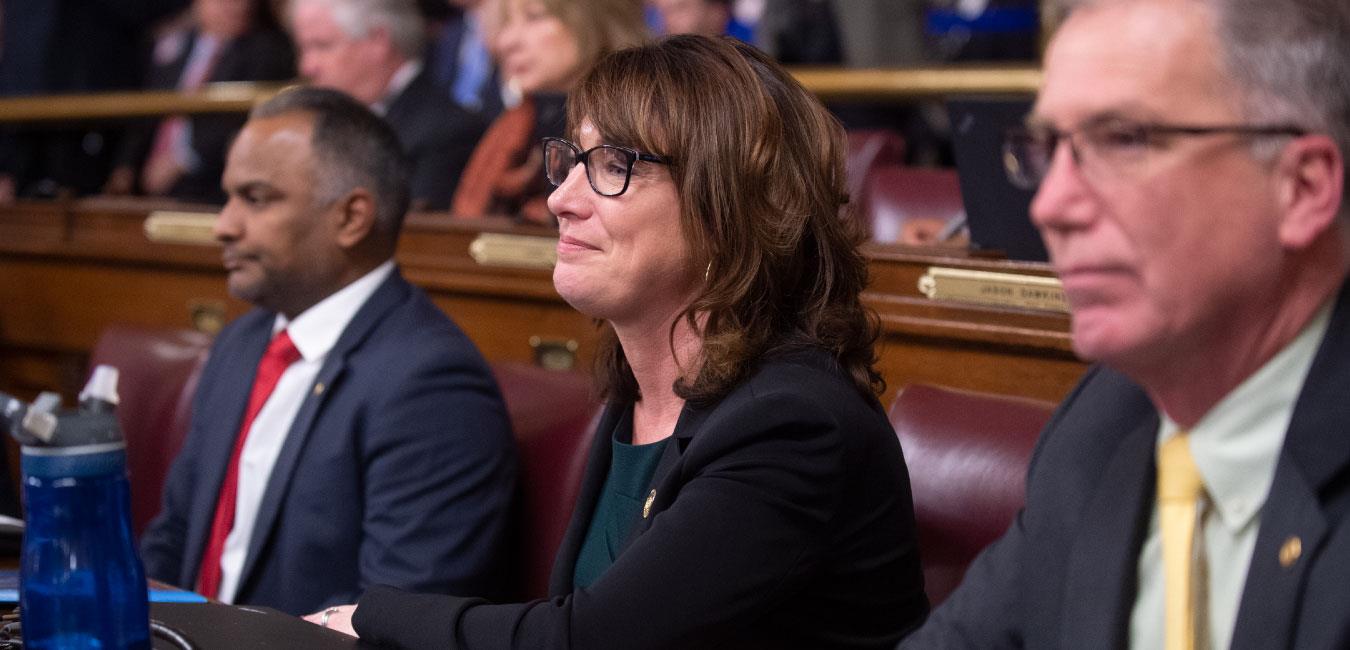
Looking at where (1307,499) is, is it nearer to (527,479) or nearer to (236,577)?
(527,479)

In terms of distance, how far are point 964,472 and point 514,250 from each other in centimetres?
144

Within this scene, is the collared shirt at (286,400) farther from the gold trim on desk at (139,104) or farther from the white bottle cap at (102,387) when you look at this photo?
the gold trim on desk at (139,104)

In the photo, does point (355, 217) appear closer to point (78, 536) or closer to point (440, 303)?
point (440, 303)

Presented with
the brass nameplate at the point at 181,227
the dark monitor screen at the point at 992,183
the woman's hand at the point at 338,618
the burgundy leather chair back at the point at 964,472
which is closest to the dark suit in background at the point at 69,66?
the brass nameplate at the point at 181,227

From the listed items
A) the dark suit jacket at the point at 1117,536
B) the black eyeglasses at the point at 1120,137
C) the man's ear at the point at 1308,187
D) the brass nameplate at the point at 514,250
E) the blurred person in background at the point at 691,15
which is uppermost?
the black eyeglasses at the point at 1120,137

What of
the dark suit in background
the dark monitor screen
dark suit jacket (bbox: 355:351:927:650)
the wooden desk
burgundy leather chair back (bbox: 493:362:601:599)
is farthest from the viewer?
the dark suit in background

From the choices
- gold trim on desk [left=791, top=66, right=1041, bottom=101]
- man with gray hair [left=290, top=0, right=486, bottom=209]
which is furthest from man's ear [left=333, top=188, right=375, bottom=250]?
gold trim on desk [left=791, top=66, right=1041, bottom=101]

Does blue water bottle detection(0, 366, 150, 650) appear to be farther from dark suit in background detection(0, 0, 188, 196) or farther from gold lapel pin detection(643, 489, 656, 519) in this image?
dark suit in background detection(0, 0, 188, 196)

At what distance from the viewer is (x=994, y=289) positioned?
2215 millimetres

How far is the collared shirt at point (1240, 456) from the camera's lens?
3.40 feet

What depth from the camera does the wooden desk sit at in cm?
221

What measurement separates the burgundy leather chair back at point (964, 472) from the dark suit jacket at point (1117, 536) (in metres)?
0.39

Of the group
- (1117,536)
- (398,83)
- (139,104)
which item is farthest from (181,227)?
(1117,536)

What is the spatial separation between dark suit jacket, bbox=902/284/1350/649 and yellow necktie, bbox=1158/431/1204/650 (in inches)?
1.0
